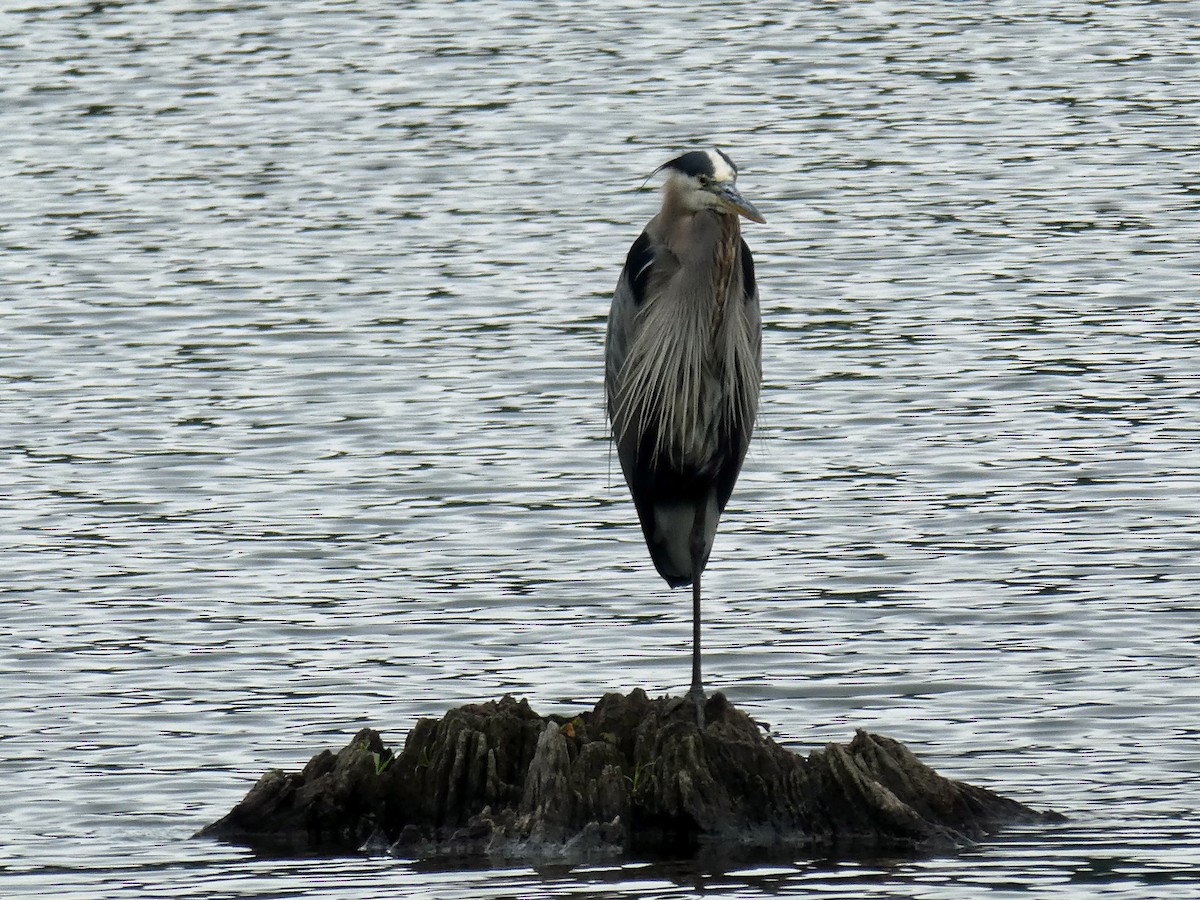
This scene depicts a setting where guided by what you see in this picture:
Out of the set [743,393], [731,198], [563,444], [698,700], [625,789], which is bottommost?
[563,444]

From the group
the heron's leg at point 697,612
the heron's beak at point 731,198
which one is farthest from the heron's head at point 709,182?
the heron's leg at point 697,612

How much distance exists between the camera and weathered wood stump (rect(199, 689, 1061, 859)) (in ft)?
28.8

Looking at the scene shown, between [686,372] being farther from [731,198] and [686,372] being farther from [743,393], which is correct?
[731,198]

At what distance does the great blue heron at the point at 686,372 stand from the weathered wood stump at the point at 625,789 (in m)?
0.78

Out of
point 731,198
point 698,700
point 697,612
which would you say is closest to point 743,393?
point 697,612

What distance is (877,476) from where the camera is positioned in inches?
595

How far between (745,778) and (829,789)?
30 centimetres

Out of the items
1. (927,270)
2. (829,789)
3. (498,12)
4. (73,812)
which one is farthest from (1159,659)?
(498,12)

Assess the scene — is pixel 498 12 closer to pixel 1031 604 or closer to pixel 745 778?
pixel 1031 604

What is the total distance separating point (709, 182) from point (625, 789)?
2.27 metres

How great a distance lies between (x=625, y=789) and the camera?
883cm

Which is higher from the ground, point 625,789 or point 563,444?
point 625,789

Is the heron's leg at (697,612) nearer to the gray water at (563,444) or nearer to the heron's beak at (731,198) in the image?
the gray water at (563,444)

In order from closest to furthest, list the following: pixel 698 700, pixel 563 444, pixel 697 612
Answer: pixel 698 700 → pixel 697 612 → pixel 563 444
